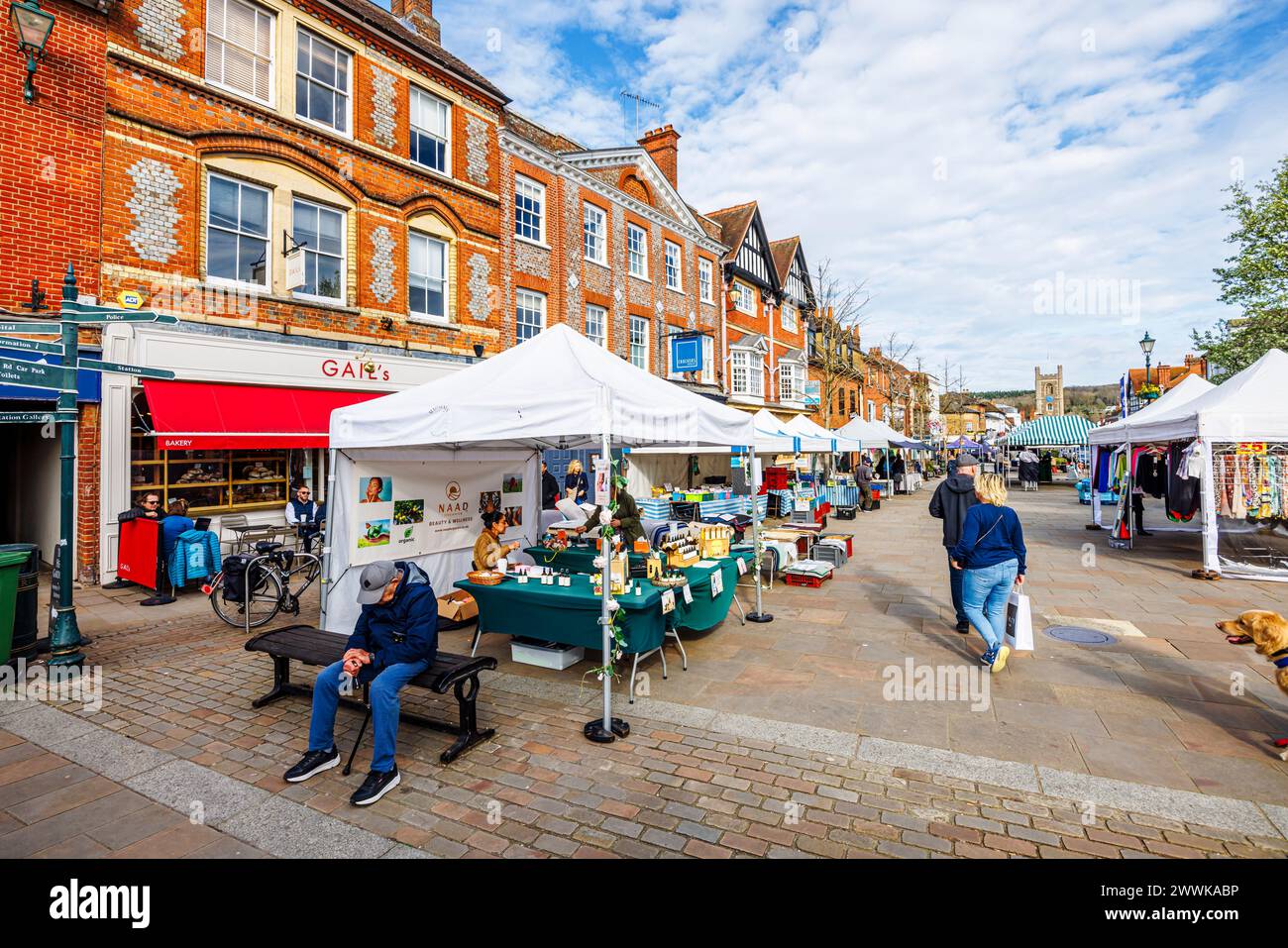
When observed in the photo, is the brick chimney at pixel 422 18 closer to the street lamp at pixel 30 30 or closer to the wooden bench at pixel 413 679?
the street lamp at pixel 30 30

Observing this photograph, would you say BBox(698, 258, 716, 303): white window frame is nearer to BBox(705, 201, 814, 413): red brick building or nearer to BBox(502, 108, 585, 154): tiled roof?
BBox(705, 201, 814, 413): red brick building

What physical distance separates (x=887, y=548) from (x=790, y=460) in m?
12.0

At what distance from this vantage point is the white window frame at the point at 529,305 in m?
17.0

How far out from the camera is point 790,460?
84.4 feet

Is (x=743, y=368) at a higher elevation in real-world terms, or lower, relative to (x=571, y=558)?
higher

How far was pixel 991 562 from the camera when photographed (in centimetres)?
598

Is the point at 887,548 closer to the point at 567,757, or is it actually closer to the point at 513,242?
the point at 567,757

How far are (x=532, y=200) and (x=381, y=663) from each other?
54.1ft

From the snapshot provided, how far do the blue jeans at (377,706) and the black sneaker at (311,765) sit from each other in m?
0.04

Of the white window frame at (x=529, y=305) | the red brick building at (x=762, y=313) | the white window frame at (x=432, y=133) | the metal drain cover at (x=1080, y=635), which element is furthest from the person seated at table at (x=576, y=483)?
the red brick building at (x=762, y=313)

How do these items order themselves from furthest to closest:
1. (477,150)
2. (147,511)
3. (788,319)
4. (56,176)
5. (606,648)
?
1. (788,319)
2. (477,150)
3. (147,511)
4. (56,176)
5. (606,648)

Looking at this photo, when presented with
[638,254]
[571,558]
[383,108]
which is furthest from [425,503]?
[638,254]

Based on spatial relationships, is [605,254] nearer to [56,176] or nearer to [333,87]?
[333,87]
